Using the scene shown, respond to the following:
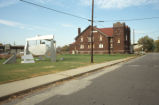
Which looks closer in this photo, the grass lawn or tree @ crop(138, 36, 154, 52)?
the grass lawn

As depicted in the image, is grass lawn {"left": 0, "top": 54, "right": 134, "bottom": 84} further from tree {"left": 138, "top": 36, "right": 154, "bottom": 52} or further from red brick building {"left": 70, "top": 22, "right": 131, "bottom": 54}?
tree {"left": 138, "top": 36, "right": 154, "bottom": 52}

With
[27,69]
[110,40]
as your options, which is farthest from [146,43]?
[27,69]

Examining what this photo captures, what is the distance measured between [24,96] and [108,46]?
49.4 meters

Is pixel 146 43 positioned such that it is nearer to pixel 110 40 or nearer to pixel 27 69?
pixel 110 40

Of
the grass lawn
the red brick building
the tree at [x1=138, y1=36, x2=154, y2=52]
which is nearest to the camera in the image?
the grass lawn

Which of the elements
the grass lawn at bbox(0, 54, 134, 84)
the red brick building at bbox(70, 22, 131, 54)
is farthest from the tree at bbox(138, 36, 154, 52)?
the grass lawn at bbox(0, 54, 134, 84)

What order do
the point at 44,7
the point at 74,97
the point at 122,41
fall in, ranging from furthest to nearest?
1. the point at 122,41
2. the point at 44,7
3. the point at 74,97

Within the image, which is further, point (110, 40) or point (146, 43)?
point (146, 43)

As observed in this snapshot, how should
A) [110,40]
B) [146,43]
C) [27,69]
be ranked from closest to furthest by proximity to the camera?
1. [27,69]
2. [110,40]
3. [146,43]

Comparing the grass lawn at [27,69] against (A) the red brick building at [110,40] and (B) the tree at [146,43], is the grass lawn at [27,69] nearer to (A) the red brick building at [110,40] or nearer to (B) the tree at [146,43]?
(A) the red brick building at [110,40]

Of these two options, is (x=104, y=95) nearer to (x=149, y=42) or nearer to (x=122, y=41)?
(x=122, y=41)

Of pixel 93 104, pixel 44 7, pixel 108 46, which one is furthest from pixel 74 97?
pixel 108 46

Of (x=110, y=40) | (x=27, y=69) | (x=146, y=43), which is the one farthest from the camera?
(x=146, y=43)

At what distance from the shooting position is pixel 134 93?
5129 millimetres
